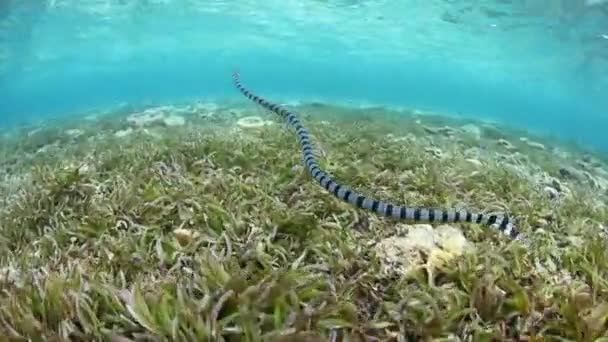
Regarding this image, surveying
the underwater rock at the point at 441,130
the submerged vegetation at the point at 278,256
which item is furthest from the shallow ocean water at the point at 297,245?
the underwater rock at the point at 441,130

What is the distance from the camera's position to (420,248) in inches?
161

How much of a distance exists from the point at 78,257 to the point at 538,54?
96.2ft

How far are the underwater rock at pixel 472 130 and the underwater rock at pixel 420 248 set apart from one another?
29.0 ft

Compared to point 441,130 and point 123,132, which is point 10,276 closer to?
point 123,132

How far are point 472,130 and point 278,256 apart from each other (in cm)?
1154

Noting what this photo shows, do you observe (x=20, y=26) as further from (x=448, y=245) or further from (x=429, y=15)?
(x=448, y=245)

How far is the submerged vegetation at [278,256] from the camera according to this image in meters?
2.93

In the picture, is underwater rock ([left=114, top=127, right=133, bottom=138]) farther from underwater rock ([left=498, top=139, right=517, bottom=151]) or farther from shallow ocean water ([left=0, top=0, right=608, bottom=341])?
underwater rock ([left=498, top=139, right=517, bottom=151])

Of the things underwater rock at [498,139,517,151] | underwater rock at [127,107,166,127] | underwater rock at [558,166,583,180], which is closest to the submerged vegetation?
underwater rock at [558,166,583,180]

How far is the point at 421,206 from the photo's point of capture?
4.90 metres

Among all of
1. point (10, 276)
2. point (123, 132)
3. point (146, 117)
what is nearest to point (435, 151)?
point (10, 276)

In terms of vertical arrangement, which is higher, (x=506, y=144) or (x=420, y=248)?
(x=420, y=248)

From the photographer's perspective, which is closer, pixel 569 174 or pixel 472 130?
pixel 569 174

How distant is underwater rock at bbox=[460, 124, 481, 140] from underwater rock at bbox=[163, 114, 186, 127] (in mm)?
7011
